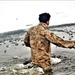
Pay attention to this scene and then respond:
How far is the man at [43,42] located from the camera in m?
7.71

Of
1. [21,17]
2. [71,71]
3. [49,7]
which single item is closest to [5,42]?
[21,17]

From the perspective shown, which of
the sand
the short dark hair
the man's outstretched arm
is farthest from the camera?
the sand

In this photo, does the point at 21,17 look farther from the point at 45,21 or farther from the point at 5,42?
the point at 45,21

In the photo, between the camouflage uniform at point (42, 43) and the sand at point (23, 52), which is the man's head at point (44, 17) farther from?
the sand at point (23, 52)

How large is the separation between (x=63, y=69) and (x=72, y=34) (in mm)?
6939

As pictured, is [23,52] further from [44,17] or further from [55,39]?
[55,39]

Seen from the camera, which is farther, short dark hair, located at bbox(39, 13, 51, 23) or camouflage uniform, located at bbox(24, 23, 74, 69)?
short dark hair, located at bbox(39, 13, 51, 23)

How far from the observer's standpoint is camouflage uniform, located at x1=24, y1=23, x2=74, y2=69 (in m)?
7.71

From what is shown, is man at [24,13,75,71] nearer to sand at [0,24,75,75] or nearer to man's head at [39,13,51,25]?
man's head at [39,13,51,25]

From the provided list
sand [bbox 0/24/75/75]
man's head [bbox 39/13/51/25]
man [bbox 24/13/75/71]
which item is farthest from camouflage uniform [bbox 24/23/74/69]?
sand [bbox 0/24/75/75]

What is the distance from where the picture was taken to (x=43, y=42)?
311 inches

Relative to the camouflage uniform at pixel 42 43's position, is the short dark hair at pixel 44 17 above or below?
above

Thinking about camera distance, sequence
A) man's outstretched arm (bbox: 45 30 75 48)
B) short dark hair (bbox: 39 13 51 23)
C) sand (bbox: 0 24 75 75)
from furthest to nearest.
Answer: sand (bbox: 0 24 75 75)
short dark hair (bbox: 39 13 51 23)
man's outstretched arm (bbox: 45 30 75 48)

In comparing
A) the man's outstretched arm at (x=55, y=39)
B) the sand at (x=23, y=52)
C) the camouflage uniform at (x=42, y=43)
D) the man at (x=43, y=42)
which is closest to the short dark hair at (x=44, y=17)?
the man at (x=43, y=42)
